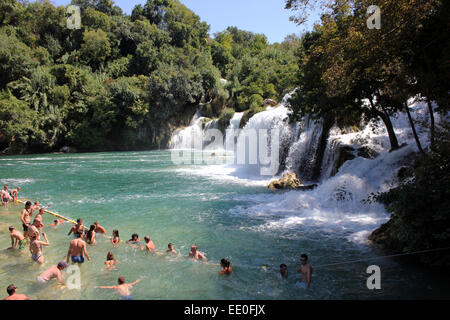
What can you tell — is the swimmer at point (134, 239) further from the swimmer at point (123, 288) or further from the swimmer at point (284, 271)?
the swimmer at point (284, 271)

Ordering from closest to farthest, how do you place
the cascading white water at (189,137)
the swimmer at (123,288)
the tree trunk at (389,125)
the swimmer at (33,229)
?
the swimmer at (123,288) → the swimmer at (33,229) → the tree trunk at (389,125) → the cascading white water at (189,137)

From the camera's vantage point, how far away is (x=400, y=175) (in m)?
9.45

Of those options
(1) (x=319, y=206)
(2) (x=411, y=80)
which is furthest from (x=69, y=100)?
(2) (x=411, y=80)

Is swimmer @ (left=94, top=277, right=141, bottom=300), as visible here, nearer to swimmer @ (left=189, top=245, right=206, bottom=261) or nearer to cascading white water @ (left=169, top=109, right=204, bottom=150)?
swimmer @ (left=189, top=245, right=206, bottom=261)

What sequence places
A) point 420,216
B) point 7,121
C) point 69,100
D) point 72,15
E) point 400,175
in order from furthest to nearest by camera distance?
1. point 72,15
2. point 69,100
3. point 7,121
4. point 400,175
5. point 420,216

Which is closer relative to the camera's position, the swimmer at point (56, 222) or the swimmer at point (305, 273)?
the swimmer at point (305, 273)

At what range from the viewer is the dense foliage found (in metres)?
37.5

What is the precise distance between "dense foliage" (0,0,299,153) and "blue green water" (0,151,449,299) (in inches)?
900

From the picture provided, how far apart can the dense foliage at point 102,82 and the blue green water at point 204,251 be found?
22.9 meters

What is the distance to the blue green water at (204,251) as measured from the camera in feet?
18.4

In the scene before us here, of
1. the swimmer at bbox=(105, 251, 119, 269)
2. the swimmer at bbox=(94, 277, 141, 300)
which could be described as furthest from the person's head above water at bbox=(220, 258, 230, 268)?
the swimmer at bbox=(105, 251, 119, 269)

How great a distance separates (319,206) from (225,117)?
84.2ft

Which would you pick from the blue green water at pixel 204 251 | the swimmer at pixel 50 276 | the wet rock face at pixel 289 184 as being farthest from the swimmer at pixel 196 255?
the wet rock face at pixel 289 184
